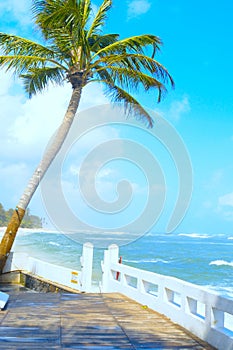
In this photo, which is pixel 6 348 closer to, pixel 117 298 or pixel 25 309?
pixel 25 309

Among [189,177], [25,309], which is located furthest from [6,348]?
[189,177]

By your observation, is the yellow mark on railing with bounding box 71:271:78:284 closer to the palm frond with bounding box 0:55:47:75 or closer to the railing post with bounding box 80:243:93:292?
the railing post with bounding box 80:243:93:292

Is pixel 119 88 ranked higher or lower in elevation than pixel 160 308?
higher

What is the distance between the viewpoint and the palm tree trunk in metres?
10.9

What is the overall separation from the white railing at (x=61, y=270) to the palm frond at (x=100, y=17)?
6800mm

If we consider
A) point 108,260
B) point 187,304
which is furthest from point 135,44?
point 187,304

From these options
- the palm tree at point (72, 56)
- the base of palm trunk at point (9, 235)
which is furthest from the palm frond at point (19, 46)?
the base of palm trunk at point (9, 235)

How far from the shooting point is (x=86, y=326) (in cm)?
670

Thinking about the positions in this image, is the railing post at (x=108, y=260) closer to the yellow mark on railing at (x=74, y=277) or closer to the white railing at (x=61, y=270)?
the white railing at (x=61, y=270)

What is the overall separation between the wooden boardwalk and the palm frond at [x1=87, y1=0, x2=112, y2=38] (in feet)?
27.4

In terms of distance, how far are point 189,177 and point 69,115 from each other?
8933mm

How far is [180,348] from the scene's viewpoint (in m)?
5.54

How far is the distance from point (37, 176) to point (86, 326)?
5662 millimetres

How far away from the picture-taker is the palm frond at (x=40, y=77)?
13289 millimetres
